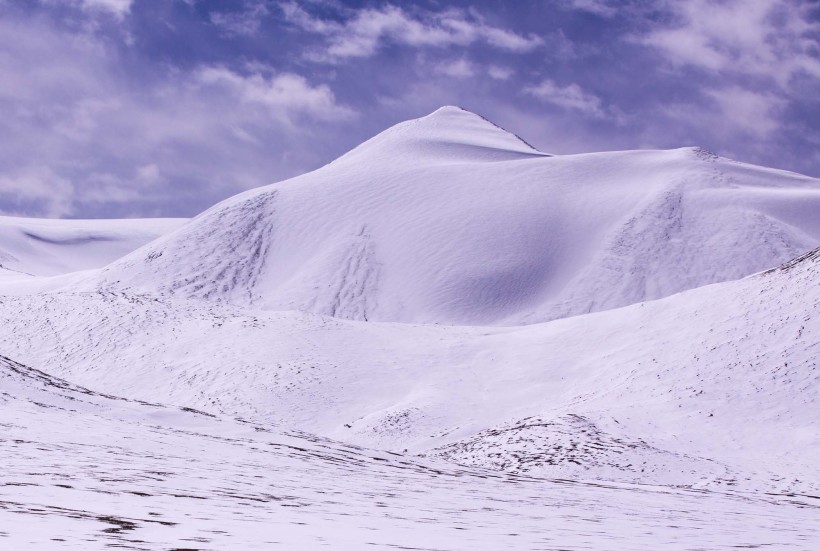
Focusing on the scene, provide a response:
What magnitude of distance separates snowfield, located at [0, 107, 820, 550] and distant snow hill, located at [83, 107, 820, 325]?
1.03ft

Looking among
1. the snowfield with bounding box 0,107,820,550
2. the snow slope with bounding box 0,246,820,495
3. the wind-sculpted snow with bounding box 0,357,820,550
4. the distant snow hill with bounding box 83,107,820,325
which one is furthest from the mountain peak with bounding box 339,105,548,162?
the wind-sculpted snow with bounding box 0,357,820,550

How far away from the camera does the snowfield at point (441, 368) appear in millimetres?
10664

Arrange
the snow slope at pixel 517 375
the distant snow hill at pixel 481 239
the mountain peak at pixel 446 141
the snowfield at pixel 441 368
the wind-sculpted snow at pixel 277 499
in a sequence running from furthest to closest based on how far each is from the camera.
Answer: the mountain peak at pixel 446 141, the distant snow hill at pixel 481 239, the snow slope at pixel 517 375, the snowfield at pixel 441 368, the wind-sculpted snow at pixel 277 499

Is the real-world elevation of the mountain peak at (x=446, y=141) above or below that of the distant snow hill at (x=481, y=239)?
above

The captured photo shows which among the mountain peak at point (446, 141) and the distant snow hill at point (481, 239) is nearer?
the distant snow hill at point (481, 239)

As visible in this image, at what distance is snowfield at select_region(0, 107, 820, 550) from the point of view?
10.7 m

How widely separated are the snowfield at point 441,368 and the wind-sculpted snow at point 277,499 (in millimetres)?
83

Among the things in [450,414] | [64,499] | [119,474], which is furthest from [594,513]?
[450,414]

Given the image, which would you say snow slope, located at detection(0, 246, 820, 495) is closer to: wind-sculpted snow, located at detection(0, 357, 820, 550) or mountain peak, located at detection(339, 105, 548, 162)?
wind-sculpted snow, located at detection(0, 357, 820, 550)

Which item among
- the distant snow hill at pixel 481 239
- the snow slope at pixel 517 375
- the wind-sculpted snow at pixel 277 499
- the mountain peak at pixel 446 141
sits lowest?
the wind-sculpted snow at pixel 277 499

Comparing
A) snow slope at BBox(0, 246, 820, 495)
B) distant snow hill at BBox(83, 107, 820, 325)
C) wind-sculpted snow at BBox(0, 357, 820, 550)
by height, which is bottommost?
wind-sculpted snow at BBox(0, 357, 820, 550)

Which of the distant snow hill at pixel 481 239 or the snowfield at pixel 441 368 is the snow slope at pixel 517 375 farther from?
the distant snow hill at pixel 481 239

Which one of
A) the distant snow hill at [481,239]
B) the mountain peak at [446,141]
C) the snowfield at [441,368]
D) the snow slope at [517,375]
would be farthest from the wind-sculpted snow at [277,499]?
the mountain peak at [446,141]

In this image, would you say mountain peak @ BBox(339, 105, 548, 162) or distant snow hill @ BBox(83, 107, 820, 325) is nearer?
distant snow hill @ BBox(83, 107, 820, 325)
